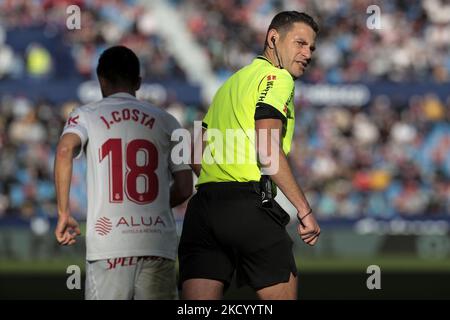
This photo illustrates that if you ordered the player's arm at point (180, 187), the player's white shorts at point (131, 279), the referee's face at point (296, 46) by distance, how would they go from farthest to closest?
the player's arm at point (180, 187), the player's white shorts at point (131, 279), the referee's face at point (296, 46)

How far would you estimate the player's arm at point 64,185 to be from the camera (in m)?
6.00

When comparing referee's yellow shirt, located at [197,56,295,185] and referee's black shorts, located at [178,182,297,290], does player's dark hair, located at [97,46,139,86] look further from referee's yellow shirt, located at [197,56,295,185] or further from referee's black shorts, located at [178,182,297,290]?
referee's black shorts, located at [178,182,297,290]

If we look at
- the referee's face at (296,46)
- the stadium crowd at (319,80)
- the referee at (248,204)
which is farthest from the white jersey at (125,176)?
the stadium crowd at (319,80)

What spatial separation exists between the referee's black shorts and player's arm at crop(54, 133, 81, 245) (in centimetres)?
77

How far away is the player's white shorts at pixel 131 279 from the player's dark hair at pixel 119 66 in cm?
109

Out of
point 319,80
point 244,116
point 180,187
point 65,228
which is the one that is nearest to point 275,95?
point 244,116

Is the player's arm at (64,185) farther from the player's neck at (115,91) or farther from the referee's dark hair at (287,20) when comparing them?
the referee's dark hair at (287,20)

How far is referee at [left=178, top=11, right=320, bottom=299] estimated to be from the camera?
5.68 meters

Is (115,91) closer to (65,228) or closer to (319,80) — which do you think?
(65,228)

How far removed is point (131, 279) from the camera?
246 inches

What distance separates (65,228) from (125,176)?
500 millimetres

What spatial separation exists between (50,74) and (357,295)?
1193 centimetres

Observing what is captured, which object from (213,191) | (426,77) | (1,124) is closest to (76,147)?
(213,191)

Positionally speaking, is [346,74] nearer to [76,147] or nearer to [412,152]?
[412,152]
